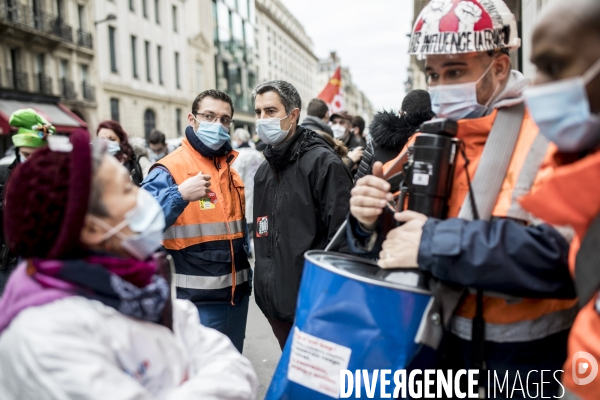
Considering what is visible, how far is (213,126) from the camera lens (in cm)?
332

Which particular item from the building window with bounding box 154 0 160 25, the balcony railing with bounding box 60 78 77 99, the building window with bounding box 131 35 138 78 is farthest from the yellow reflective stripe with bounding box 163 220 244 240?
the building window with bounding box 154 0 160 25

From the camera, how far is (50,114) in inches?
895

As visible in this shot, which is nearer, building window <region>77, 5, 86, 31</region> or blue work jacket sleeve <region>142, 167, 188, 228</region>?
blue work jacket sleeve <region>142, 167, 188, 228</region>

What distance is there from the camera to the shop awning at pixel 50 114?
2000 centimetres

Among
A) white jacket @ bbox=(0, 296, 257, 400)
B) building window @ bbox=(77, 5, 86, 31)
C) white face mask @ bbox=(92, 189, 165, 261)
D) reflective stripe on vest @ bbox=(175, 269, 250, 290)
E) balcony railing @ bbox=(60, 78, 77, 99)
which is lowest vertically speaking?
reflective stripe on vest @ bbox=(175, 269, 250, 290)

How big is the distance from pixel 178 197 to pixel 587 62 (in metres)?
2.22

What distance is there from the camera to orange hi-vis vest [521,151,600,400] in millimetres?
1016

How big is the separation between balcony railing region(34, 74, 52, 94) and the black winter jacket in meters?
24.2

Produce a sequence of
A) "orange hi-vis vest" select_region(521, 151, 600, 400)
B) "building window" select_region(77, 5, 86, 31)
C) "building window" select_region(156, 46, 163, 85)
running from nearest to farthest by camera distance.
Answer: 1. "orange hi-vis vest" select_region(521, 151, 600, 400)
2. "building window" select_region(77, 5, 86, 31)
3. "building window" select_region(156, 46, 163, 85)

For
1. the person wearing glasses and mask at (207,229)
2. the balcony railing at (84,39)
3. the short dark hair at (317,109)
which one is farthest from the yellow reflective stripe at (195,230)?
the balcony railing at (84,39)

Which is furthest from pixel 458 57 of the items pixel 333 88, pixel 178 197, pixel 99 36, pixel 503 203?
pixel 99 36

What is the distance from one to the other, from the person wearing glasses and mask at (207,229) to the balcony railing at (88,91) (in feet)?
82.9

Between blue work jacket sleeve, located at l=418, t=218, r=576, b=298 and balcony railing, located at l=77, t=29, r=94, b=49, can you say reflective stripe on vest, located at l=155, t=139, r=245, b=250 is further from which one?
balcony railing, located at l=77, t=29, r=94, b=49

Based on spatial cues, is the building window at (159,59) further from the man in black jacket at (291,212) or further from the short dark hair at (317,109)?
the man in black jacket at (291,212)
